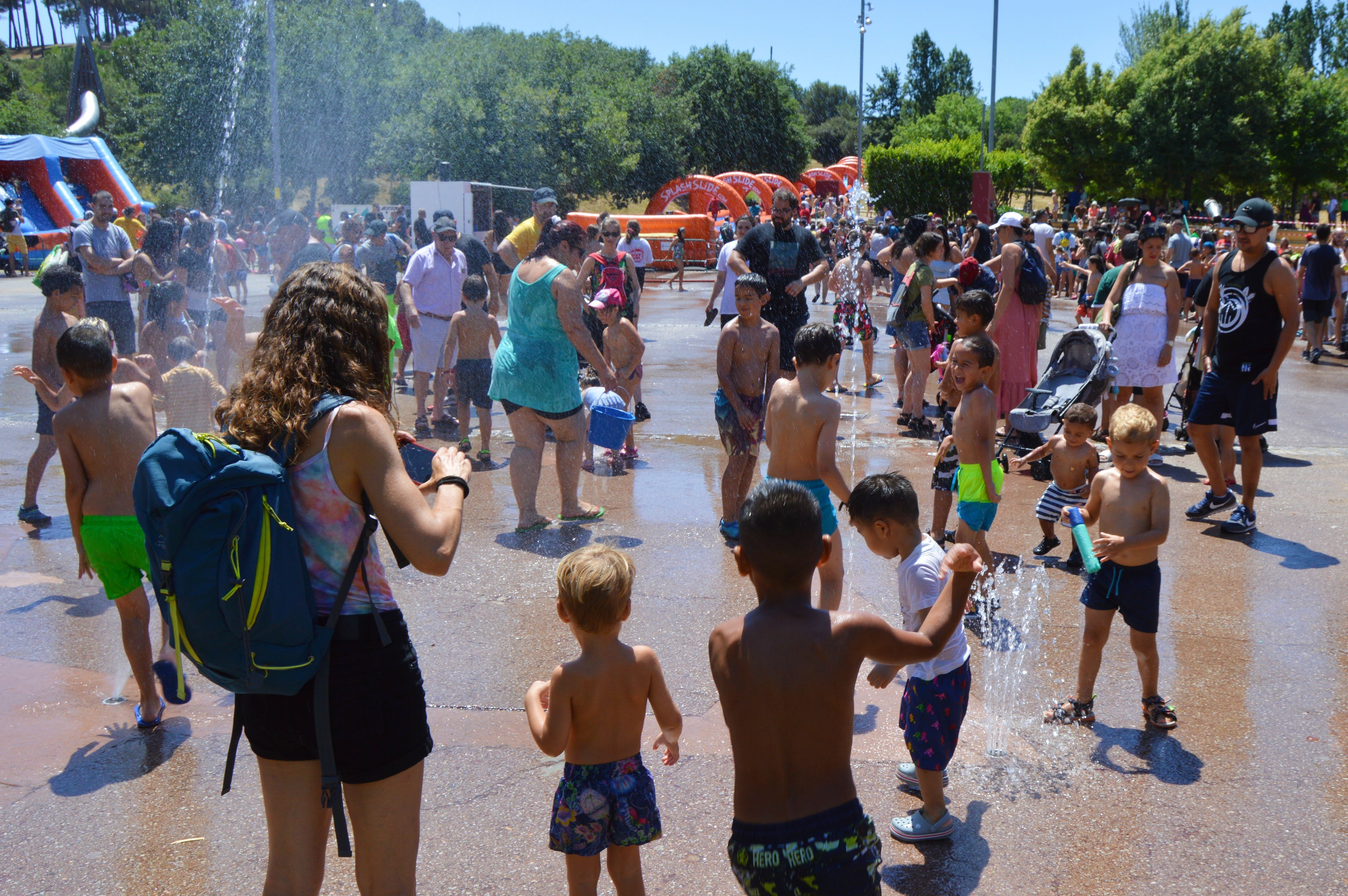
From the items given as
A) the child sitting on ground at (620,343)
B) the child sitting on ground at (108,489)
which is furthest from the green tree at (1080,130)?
the child sitting on ground at (108,489)

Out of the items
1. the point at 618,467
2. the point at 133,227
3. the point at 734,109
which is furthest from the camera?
the point at 734,109

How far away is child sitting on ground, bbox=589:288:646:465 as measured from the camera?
8.42 meters

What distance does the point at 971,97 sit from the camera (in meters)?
97.9

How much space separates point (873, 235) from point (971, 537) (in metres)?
17.6

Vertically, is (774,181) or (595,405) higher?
(774,181)

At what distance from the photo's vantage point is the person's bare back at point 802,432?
14.8ft

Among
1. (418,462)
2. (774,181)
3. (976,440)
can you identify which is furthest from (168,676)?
(774,181)

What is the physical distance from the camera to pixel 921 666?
3381 millimetres

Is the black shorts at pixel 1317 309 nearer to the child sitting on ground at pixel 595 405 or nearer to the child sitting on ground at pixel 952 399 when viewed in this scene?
the child sitting on ground at pixel 952 399

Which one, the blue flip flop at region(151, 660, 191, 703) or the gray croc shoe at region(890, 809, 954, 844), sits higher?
the blue flip flop at region(151, 660, 191, 703)

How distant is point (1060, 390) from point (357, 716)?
723cm

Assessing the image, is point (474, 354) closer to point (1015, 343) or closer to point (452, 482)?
point (1015, 343)

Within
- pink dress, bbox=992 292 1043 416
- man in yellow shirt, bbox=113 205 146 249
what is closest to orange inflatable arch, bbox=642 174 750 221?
man in yellow shirt, bbox=113 205 146 249

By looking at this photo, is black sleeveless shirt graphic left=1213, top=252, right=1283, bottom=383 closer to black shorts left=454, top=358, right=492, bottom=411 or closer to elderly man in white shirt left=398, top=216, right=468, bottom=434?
black shorts left=454, top=358, right=492, bottom=411
